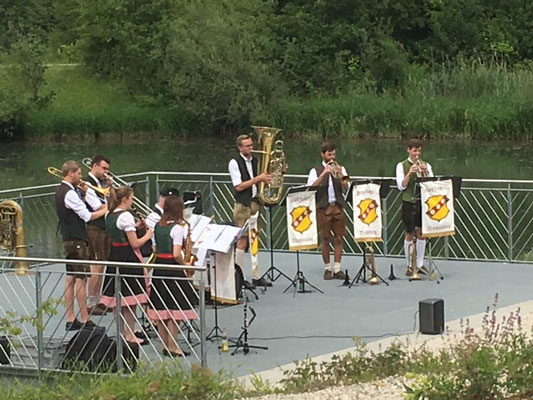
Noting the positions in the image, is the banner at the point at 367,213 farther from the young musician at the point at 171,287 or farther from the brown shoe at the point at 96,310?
the young musician at the point at 171,287

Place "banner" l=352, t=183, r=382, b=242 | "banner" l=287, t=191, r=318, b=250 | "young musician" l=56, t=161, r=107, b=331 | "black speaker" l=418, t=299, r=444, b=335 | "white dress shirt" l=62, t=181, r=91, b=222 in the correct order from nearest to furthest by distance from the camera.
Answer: "black speaker" l=418, t=299, r=444, b=335 < "young musician" l=56, t=161, r=107, b=331 < "white dress shirt" l=62, t=181, r=91, b=222 < "banner" l=287, t=191, r=318, b=250 < "banner" l=352, t=183, r=382, b=242

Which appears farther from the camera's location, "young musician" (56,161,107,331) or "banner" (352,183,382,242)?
"banner" (352,183,382,242)

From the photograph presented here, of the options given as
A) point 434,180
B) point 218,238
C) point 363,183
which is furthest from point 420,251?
point 218,238

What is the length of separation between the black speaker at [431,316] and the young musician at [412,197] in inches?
120

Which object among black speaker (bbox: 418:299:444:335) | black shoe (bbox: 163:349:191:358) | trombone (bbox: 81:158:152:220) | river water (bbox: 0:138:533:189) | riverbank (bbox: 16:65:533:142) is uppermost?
trombone (bbox: 81:158:152:220)

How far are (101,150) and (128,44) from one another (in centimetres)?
1036

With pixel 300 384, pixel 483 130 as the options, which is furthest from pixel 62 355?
pixel 483 130

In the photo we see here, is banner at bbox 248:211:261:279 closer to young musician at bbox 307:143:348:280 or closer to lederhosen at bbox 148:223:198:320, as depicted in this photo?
young musician at bbox 307:143:348:280

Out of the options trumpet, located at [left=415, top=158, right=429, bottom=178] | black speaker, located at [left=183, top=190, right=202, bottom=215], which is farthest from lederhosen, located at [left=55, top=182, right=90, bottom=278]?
trumpet, located at [left=415, top=158, right=429, bottom=178]

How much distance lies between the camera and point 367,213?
14.2 metres

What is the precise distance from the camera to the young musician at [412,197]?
14086 millimetres

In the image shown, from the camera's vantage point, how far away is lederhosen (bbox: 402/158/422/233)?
14.2 meters

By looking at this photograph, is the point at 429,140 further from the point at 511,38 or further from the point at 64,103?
the point at 64,103

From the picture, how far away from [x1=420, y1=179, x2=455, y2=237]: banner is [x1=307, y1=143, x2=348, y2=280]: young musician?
3.03ft
